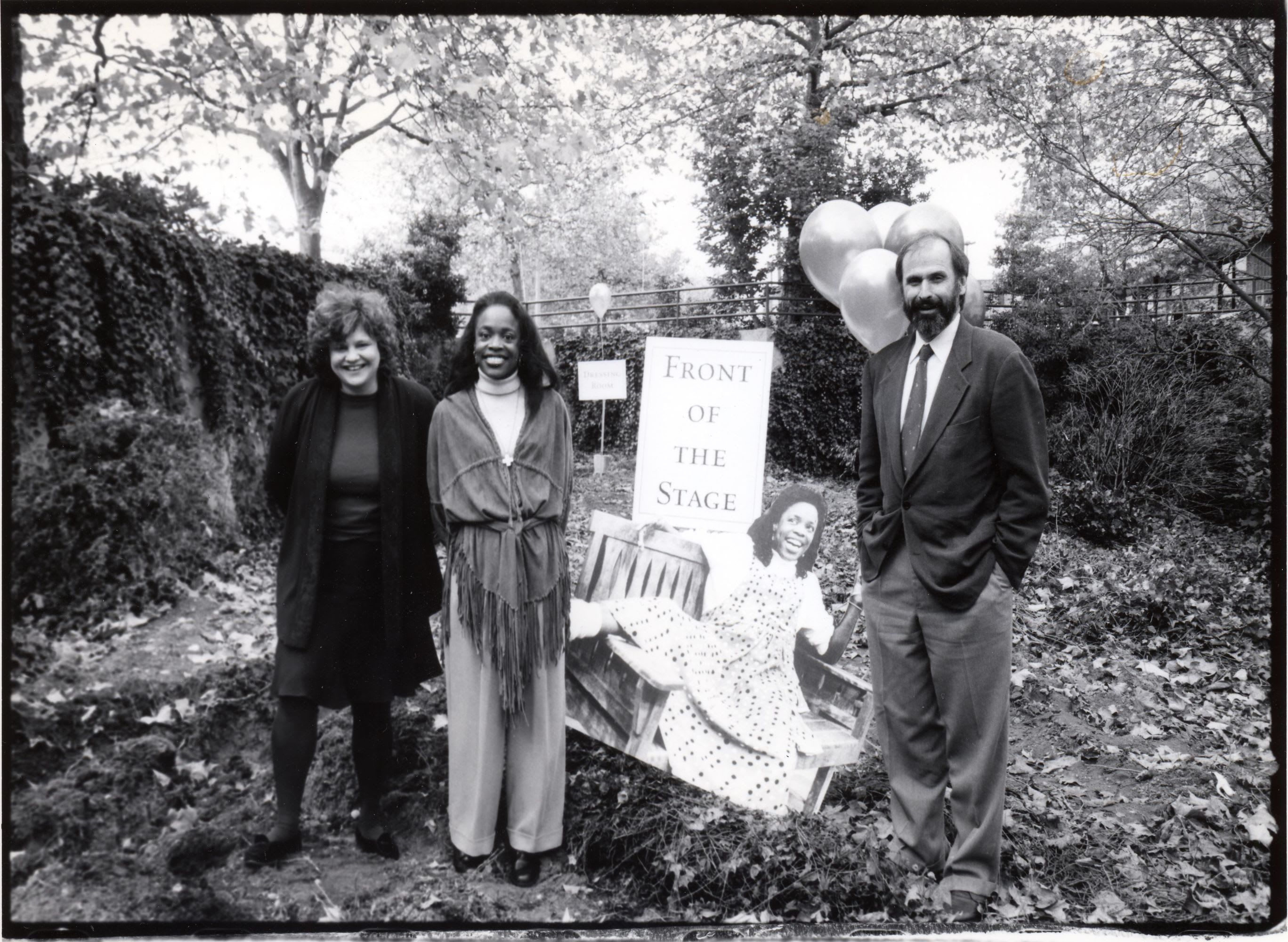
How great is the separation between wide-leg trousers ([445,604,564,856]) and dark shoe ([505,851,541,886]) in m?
0.04

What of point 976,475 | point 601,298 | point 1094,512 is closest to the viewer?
point 976,475

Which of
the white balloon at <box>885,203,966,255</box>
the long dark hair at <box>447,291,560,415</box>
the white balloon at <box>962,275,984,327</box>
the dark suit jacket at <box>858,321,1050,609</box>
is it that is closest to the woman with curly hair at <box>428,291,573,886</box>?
the long dark hair at <box>447,291,560,415</box>

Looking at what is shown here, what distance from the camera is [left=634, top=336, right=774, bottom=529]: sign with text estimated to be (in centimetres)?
352

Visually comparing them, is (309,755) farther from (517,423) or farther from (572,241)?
(572,241)

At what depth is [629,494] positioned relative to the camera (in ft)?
11.9

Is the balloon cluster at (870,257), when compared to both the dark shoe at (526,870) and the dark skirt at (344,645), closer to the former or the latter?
the dark skirt at (344,645)

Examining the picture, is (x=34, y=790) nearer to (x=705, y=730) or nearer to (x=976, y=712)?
(x=705, y=730)

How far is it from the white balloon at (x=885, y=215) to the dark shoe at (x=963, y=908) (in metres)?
2.39

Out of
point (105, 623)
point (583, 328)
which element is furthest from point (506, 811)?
point (583, 328)

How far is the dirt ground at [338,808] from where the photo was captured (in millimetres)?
2990

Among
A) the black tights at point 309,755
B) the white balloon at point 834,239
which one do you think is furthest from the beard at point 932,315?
the black tights at point 309,755

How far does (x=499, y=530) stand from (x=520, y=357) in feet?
2.01

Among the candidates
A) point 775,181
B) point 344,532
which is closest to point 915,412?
point 775,181

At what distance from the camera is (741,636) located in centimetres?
355
